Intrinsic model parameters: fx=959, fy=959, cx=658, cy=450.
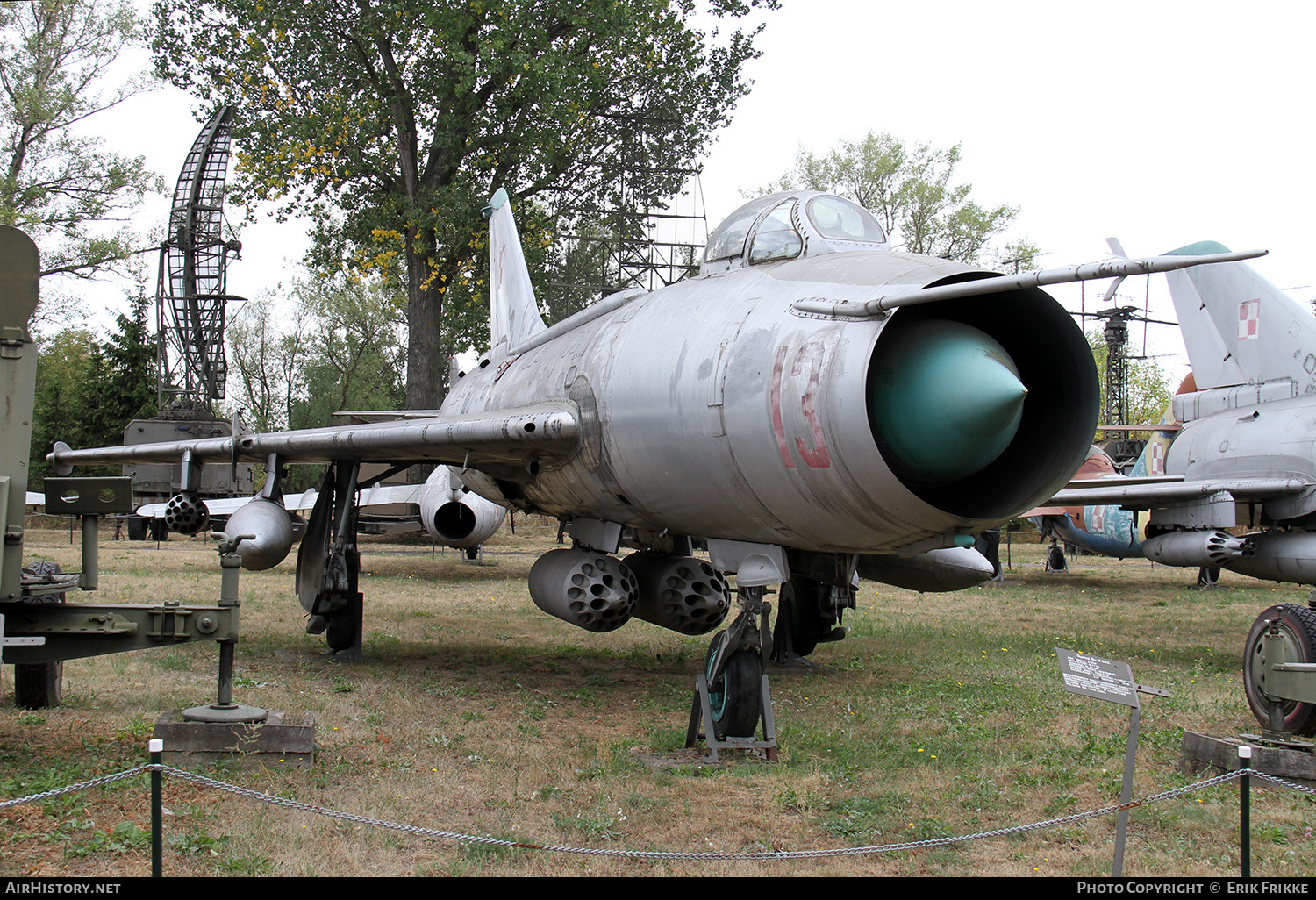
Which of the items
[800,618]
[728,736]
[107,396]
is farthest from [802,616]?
[107,396]

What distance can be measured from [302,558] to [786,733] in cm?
546

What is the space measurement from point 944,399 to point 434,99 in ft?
67.1

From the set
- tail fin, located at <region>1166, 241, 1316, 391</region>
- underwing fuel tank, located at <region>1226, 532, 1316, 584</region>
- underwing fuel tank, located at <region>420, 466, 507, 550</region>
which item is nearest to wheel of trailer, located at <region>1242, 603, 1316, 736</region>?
underwing fuel tank, located at <region>1226, 532, 1316, 584</region>

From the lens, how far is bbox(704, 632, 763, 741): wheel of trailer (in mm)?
5789

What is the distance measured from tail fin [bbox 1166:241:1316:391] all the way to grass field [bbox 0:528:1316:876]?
3.27 m

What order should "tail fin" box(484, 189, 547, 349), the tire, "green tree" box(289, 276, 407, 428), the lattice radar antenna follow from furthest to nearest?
"green tree" box(289, 276, 407, 428)
the lattice radar antenna
"tail fin" box(484, 189, 547, 349)
the tire

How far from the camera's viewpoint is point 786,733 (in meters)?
6.43

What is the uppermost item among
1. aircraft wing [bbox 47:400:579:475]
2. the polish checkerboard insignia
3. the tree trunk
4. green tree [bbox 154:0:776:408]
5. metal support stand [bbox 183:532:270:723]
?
green tree [bbox 154:0:776:408]

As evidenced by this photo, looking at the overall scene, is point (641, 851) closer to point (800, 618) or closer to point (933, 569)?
point (933, 569)

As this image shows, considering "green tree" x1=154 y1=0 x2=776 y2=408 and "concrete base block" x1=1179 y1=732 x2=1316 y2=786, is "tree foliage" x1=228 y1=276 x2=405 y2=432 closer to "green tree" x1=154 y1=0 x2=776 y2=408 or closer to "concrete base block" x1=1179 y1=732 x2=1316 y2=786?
"green tree" x1=154 y1=0 x2=776 y2=408

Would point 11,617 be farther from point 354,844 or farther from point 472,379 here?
point 472,379

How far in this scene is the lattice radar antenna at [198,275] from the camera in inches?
1018

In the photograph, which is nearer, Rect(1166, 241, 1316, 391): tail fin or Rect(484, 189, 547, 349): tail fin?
Rect(1166, 241, 1316, 391): tail fin

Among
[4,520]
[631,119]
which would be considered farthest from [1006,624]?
[631,119]
